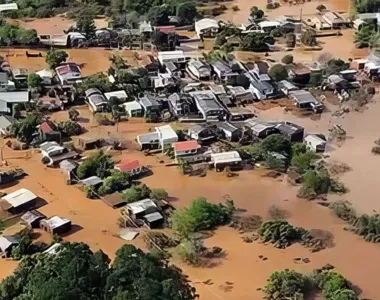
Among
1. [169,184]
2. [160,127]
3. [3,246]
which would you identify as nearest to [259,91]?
[160,127]

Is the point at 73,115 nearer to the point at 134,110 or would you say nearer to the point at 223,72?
the point at 134,110

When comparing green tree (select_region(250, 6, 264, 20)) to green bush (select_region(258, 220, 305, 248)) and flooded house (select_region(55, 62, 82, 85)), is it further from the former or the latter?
green bush (select_region(258, 220, 305, 248))

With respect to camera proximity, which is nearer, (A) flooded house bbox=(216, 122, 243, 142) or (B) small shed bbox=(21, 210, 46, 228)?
(B) small shed bbox=(21, 210, 46, 228)

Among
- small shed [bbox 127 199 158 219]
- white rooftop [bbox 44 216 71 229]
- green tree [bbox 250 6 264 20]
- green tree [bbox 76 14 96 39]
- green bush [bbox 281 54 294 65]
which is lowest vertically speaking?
white rooftop [bbox 44 216 71 229]

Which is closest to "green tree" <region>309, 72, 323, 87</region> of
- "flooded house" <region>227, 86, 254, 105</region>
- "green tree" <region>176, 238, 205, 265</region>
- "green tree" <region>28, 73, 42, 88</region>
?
"flooded house" <region>227, 86, 254, 105</region>

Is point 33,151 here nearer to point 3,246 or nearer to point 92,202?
point 92,202

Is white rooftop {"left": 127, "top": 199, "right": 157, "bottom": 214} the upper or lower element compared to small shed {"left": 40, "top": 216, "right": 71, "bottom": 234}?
upper
